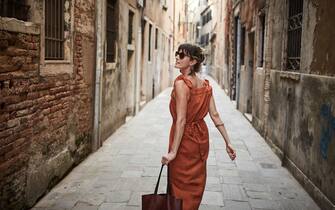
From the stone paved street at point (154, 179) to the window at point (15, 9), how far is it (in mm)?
2114

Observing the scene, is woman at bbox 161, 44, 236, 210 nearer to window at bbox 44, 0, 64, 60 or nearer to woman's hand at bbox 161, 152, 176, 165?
woman's hand at bbox 161, 152, 176, 165

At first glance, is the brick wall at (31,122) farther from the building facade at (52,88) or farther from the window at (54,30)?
the window at (54,30)

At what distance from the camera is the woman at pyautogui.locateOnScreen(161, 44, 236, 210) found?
3537 millimetres

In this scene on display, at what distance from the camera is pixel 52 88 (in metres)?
5.46

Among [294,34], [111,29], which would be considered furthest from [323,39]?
[111,29]

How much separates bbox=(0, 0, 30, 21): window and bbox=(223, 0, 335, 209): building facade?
3502 mm

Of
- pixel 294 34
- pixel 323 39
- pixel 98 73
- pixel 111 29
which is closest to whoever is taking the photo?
pixel 323 39

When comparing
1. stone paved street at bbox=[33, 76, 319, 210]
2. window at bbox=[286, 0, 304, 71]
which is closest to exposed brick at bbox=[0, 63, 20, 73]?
stone paved street at bbox=[33, 76, 319, 210]

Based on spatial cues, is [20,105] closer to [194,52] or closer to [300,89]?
[194,52]

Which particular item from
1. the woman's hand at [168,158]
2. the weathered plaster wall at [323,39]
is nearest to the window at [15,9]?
the woman's hand at [168,158]

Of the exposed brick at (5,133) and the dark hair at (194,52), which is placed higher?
the dark hair at (194,52)

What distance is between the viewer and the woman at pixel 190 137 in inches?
139

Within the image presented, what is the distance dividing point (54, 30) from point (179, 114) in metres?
3.03

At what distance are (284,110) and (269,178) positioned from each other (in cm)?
161
